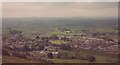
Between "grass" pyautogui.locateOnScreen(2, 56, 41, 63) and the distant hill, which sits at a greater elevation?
the distant hill

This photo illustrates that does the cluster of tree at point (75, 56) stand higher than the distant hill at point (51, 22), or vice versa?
the distant hill at point (51, 22)

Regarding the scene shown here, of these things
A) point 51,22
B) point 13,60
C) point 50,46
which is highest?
point 51,22

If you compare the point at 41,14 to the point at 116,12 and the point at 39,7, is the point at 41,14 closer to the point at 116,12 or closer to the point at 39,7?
the point at 39,7

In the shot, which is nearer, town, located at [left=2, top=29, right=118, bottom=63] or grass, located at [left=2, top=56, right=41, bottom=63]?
grass, located at [left=2, top=56, right=41, bottom=63]

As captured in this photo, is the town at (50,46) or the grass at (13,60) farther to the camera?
the town at (50,46)

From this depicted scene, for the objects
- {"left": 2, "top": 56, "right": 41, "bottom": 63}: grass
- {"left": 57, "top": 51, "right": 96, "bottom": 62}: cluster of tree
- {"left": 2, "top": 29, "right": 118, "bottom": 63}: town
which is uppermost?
{"left": 2, "top": 29, "right": 118, "bottom": 63}: town

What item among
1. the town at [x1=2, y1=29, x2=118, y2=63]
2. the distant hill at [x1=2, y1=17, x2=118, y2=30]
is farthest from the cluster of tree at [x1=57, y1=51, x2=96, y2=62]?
the distant hill at [x1=2, y1=17, x2=118, y2=30]

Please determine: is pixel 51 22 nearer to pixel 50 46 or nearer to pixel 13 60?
pixel 50 46

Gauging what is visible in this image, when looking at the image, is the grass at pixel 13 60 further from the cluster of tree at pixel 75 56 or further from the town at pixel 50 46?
the cluster of tree at pixel 75 56

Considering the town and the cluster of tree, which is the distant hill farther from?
the cluster of tree

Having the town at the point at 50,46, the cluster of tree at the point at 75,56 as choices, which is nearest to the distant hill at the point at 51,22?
the town at the point at 50,46

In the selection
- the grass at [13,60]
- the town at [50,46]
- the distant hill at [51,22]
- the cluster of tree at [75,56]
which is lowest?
the grass at [13,60]

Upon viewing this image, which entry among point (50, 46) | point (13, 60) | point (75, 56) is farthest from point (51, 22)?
point (13, 60)
